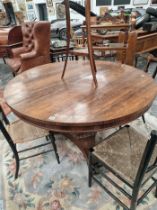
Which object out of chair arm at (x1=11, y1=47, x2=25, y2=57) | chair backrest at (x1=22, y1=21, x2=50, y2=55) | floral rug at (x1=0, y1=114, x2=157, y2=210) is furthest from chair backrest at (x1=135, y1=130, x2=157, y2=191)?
chair arm at (x1=11, y1=47, x2=25, y2=57)

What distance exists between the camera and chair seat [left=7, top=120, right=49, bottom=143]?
138 cm

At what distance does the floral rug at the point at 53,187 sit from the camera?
1.30 metres

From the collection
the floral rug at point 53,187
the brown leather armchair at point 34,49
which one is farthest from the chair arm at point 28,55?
the floral rug at point 53,187

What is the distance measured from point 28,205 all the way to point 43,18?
8.23 meters

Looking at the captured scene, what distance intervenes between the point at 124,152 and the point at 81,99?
1.50 ft

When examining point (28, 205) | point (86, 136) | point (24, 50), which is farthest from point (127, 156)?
point (24, 50)

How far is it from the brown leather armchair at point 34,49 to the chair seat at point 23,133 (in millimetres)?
1706

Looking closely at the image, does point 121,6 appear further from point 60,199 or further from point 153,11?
point 60,199

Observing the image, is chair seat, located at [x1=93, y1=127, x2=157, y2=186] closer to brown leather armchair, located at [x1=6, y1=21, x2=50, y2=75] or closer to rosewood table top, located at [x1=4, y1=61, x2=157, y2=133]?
rosewood table top, located at [x1=4, y1=61, x2=157, y2=133]

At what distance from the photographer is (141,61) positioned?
13.6 ft

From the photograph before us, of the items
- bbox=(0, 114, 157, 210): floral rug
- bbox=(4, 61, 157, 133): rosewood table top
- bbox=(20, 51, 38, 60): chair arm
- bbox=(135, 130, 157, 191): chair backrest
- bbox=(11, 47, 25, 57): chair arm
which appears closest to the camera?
bbox=(135, 130, 157, 191): chair backrest

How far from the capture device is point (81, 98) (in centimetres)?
113

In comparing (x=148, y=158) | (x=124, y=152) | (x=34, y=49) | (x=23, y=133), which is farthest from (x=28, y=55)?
(x=148, y=158)

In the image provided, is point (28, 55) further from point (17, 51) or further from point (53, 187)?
point (53, 187)
